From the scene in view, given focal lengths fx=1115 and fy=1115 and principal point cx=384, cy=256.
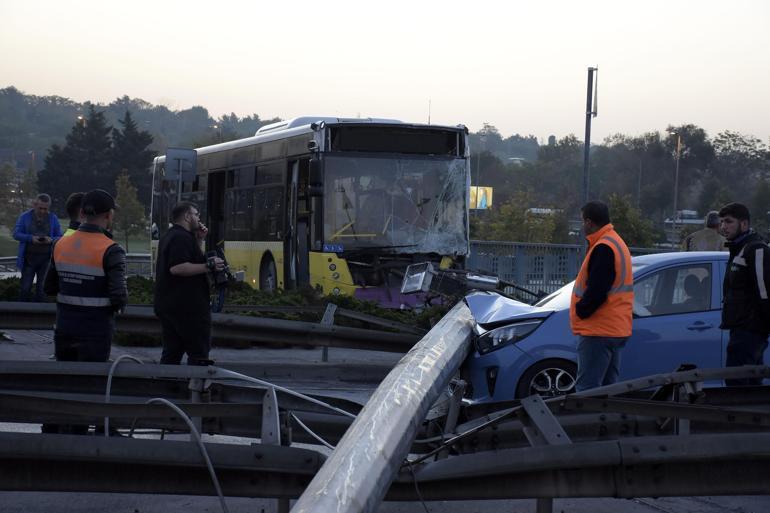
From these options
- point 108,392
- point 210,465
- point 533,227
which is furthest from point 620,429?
point 533,227

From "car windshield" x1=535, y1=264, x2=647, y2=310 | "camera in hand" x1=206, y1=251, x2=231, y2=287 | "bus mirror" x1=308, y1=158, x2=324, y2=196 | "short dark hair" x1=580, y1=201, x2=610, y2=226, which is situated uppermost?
"bus mirror" x1=308, y1=158, x2=324, y2=196

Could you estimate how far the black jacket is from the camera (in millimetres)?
→ 8070

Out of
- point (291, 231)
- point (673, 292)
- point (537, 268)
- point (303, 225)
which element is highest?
point (303, 225)

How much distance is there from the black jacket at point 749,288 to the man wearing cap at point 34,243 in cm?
1048

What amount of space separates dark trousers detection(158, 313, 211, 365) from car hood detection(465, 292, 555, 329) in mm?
2355

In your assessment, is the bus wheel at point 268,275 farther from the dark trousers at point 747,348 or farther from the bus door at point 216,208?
the dark trousers at point 747,348

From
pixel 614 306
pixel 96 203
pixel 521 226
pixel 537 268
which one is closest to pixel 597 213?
pixel 614 306

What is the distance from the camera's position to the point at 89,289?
717 cm

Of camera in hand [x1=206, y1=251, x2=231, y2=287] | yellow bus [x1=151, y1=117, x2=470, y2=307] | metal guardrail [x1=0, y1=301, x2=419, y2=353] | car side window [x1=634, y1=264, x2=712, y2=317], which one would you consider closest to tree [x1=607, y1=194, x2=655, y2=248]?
yellow bus [x1=151, y1=117, x2=470, y2=307]

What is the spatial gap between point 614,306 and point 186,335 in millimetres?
3160

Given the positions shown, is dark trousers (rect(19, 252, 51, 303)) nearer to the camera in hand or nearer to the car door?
the camera in hand

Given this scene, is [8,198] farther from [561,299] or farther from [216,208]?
[561,299]

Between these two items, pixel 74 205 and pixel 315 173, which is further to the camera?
pixel 315 173

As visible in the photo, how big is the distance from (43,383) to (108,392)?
579 mm
